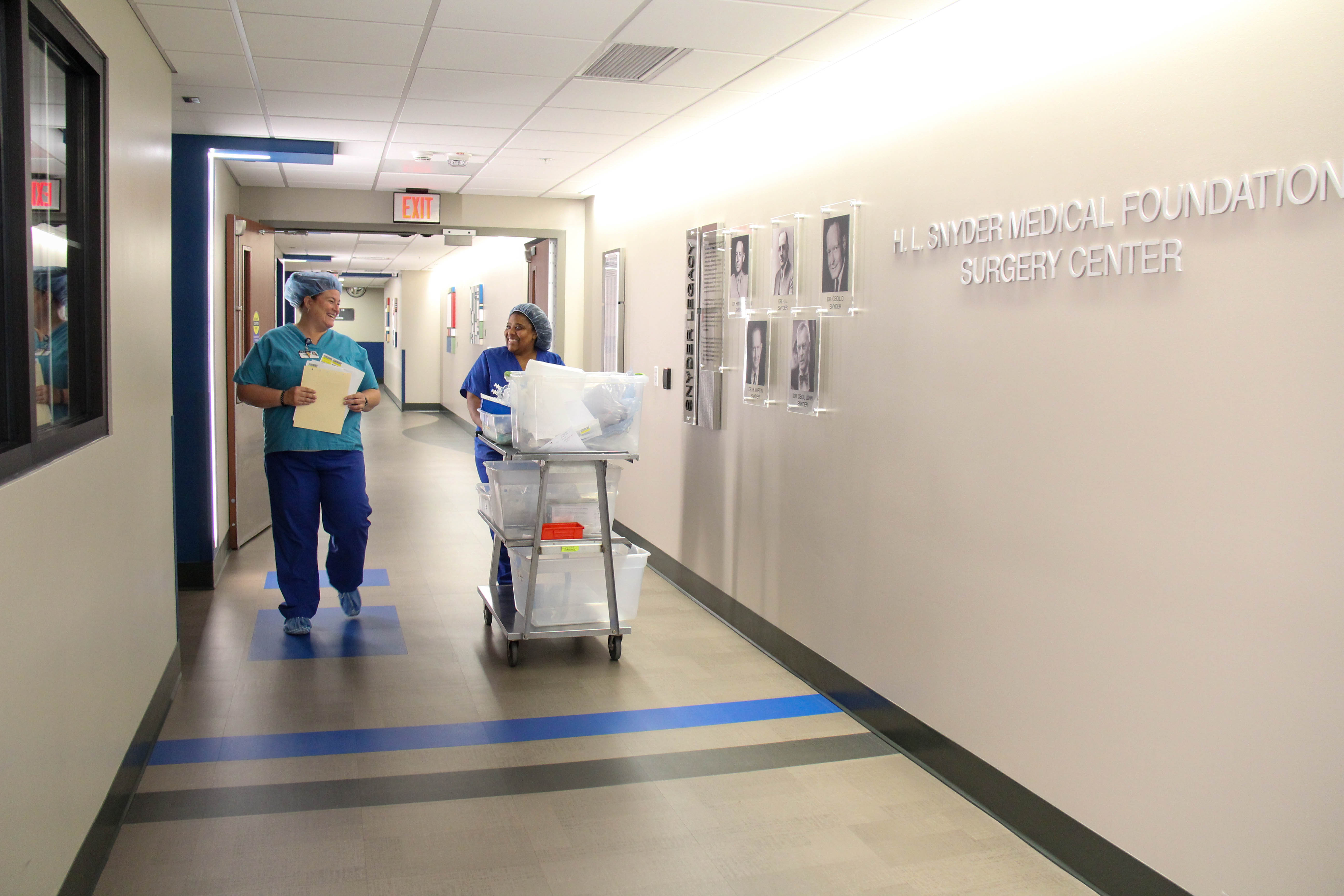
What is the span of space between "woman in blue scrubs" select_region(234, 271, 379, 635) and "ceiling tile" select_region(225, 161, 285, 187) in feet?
6.24

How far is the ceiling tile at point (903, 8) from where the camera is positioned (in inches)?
121

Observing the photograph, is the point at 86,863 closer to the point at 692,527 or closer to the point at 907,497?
the point at 907,497

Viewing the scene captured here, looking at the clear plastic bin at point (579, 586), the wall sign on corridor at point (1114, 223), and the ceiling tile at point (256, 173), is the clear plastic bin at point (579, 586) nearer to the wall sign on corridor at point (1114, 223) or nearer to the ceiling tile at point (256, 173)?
the wall sign on corridor at point (1114, 223)

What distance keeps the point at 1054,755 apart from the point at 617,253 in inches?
193

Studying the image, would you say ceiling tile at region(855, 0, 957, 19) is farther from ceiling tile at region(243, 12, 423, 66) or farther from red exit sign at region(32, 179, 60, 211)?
red exit sign at region(32, 179, 60, 211)

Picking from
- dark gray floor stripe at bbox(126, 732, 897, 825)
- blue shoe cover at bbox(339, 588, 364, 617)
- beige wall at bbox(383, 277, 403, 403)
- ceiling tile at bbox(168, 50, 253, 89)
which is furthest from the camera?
beige wall at bbox(383, 277, 403, 403)

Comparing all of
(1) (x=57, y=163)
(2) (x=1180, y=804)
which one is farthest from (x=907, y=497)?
(1) (x=57, y=163)

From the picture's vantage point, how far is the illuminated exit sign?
7.38 metres

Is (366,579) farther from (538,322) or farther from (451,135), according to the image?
(451,135)

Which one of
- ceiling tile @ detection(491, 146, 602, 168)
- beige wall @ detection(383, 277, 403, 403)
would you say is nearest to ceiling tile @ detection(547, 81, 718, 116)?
ceiling tile @ detection(491, 146, 602, 168)

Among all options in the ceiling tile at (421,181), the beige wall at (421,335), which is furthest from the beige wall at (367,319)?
the ceiling tile at (421,181)

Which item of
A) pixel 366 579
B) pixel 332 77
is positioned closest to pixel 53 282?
pixel 332 77

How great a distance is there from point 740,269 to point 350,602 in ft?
8.35

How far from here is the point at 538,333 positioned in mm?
4938
